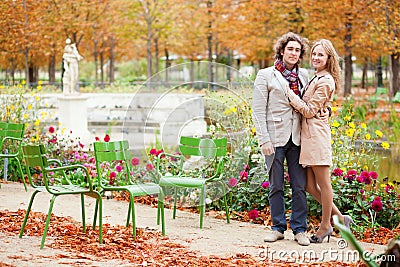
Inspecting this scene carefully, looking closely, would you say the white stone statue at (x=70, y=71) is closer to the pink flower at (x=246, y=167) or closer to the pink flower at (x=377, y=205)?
the pink flower at (x=246, y=167)

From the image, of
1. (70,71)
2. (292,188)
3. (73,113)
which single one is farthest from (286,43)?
(70,71)

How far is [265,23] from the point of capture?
21297 millimetres

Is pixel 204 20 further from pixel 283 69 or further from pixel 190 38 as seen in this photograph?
pixel 283 69

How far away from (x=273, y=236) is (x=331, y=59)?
1.50 meters

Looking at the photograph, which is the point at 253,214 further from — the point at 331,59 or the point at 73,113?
the point at 73,113

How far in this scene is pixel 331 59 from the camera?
215 inches

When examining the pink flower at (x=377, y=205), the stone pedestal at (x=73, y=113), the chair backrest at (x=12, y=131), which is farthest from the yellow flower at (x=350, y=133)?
the stone pedestal at (x=73, y=113)

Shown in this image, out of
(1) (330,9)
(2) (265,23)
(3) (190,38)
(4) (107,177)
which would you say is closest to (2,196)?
(4) (107,177)

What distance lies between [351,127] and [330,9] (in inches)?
468

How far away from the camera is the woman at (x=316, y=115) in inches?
213

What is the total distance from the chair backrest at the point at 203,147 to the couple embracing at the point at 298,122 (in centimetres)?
88

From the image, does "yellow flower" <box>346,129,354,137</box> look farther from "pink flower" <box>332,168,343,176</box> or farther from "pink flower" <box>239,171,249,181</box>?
"pink flower" <box>239,171,249,181</box>

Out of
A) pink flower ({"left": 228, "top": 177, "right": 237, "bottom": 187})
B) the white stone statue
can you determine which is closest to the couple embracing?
pink flower ({"left": 228, "top": 177, "right": 237, "bottom": 187})

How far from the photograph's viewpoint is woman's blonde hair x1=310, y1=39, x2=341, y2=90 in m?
5.40
